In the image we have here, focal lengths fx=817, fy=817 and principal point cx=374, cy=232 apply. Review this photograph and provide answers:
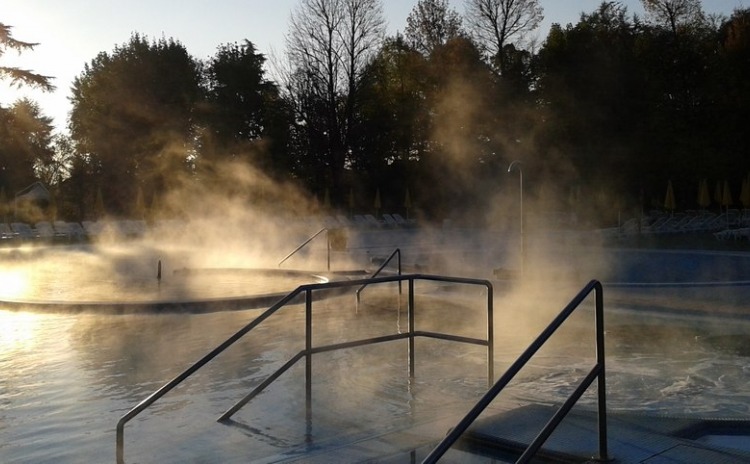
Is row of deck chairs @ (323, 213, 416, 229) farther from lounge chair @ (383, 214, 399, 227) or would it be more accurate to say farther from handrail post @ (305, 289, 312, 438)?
handrail post @ (305, 289, 312, 438)

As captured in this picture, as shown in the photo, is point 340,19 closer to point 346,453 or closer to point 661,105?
point 661,105

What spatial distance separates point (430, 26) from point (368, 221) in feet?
39.3

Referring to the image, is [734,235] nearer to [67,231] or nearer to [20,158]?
[67,231]

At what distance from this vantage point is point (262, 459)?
14.7ft

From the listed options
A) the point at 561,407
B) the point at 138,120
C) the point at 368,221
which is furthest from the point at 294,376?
the point at 138,120

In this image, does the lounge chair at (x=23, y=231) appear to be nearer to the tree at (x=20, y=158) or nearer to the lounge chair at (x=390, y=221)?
the tree at (x=20, y=158)

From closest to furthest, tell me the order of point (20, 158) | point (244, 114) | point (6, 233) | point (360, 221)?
point (6, 233) → point (360, 221) → point (244, 114) → point (20, 158)

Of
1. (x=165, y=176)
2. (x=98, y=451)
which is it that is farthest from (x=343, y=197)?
(x=98, y=451)

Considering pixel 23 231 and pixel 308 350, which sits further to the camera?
pixel 23 231

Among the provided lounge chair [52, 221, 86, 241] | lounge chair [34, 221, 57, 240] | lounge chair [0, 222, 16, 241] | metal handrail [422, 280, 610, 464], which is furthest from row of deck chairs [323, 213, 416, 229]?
metal handrail [422, 280, 610, 464]

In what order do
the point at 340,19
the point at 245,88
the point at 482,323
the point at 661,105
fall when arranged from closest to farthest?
the point at 482,323 < the point at 661,105 < the point at 340,19 < the point at 245,88

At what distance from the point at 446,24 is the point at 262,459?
133 feet

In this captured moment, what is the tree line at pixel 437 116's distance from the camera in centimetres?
3581

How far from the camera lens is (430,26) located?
43.0m
